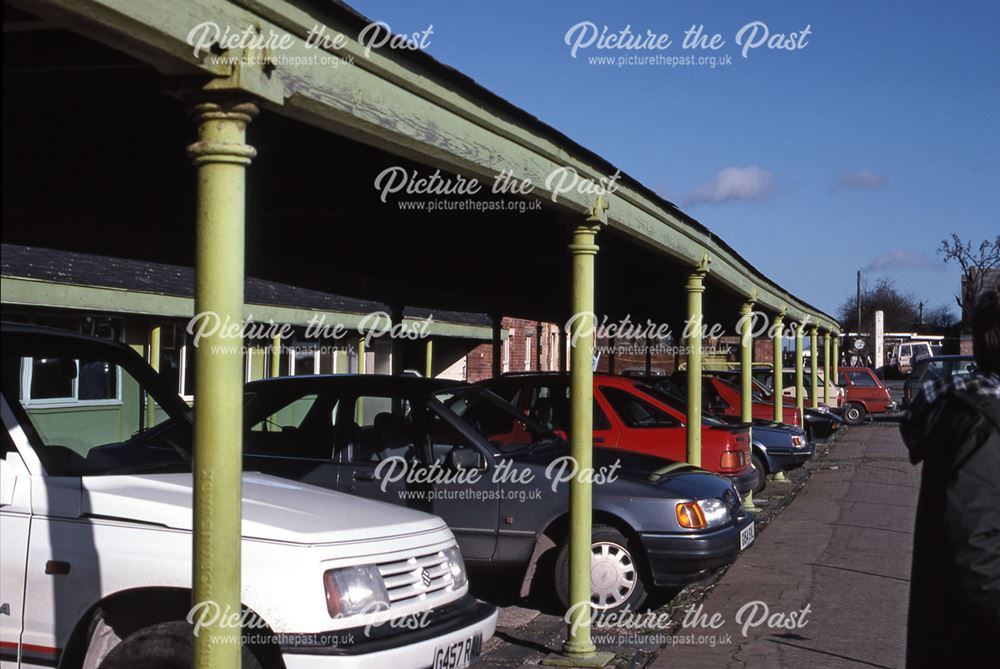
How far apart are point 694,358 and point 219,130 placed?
8.09m

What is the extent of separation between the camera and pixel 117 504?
461 cm

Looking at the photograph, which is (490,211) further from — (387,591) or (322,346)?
(322,346)

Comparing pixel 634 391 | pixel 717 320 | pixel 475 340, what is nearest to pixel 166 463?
pixel 634 391

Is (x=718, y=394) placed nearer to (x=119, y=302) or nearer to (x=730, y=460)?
(x=730, y=460)

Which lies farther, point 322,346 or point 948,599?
point 322,346

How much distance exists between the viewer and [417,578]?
16.5 feet

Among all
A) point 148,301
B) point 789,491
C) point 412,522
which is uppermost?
point 148,301

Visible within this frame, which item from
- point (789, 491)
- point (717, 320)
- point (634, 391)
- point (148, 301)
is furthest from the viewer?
point (717, 320)

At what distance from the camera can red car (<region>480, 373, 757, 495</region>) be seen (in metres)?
11.5

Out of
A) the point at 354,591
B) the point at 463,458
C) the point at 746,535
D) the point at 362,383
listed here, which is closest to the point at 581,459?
the point at 463,458

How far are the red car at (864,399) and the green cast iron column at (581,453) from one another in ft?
96.6

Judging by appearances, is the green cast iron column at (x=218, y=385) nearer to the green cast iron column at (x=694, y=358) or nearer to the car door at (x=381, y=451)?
the car door at (x=381, y=451)

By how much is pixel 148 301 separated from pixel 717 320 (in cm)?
1470

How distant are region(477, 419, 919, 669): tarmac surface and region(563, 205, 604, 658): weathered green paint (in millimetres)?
320
